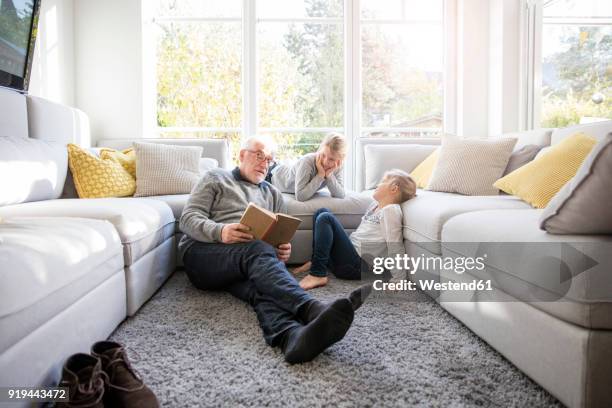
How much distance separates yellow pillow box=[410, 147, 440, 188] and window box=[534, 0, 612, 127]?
1.57 meters

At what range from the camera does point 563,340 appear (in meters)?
1.05

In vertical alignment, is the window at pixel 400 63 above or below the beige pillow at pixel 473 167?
above

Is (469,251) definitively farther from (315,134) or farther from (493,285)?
(315,134)

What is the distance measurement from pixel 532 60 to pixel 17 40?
4202 mm

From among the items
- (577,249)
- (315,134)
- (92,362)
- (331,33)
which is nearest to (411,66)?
(331,33)

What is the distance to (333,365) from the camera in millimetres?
1313

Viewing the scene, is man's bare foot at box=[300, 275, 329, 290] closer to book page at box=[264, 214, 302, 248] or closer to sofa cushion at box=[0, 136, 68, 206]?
book page at box=[264, 214, 302, 248]

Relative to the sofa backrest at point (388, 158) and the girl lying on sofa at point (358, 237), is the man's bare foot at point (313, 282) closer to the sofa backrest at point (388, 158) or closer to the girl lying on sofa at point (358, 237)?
the girl lying on sofa at point (358, 237)

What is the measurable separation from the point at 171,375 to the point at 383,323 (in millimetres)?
837

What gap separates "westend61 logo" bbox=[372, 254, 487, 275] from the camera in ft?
5.10

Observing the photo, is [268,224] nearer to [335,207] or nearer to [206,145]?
[335,207]

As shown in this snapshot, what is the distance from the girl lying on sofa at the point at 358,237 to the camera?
89.1 inches

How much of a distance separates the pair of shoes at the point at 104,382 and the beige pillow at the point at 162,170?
5.61 feet

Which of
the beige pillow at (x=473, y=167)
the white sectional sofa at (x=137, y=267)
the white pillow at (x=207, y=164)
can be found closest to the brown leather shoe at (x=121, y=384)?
the white sectional sofa at (x=137, y=267)
